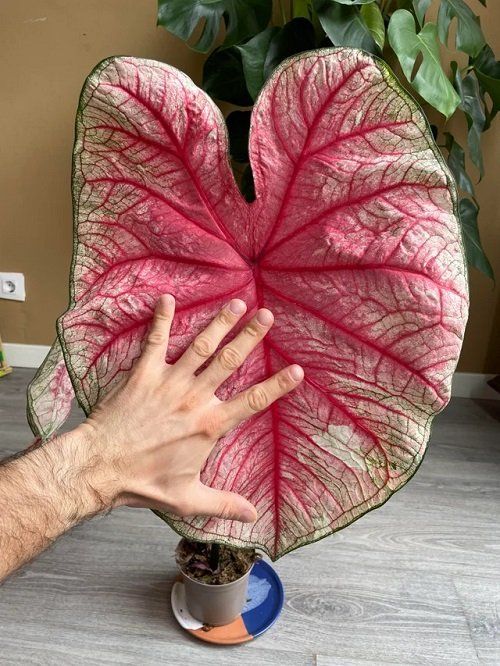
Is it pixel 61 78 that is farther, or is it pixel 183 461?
pixel 61 78

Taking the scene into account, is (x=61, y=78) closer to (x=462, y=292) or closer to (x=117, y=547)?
(x=117, y=547)

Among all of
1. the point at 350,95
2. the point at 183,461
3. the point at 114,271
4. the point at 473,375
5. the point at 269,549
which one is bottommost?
the point at 473,375

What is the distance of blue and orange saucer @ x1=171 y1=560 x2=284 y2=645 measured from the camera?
1253 millimetres

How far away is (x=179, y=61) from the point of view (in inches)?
80.4

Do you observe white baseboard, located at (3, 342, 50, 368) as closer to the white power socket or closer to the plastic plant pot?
the white power socket

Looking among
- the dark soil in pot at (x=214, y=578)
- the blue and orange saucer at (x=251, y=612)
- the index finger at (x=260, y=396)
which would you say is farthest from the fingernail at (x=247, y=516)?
the blue and orange saucer at (x=251, y=612)

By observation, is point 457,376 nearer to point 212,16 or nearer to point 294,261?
point 212,16

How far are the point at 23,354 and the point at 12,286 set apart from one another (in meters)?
0.34

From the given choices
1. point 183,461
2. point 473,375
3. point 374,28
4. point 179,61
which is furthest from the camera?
point 473,375

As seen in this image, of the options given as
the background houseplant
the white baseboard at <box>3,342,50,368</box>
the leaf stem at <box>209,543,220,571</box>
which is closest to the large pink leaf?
the leaf stem at <box>209,543,220,571</box>

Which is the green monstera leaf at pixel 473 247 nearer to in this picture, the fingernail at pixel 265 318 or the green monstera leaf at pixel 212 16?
the green monstera leaf at pixel 212 16

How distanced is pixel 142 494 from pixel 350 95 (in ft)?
1.63

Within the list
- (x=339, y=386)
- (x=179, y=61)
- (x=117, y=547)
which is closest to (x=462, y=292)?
(x=339, y=386)

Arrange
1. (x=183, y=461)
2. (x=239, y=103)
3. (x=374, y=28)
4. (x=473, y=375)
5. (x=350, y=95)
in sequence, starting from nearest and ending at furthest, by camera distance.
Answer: (x=350, y=95) → (x=183, y=461) → (x=374, y=28) → (x=239, y=103) → (x=473, y=375)
